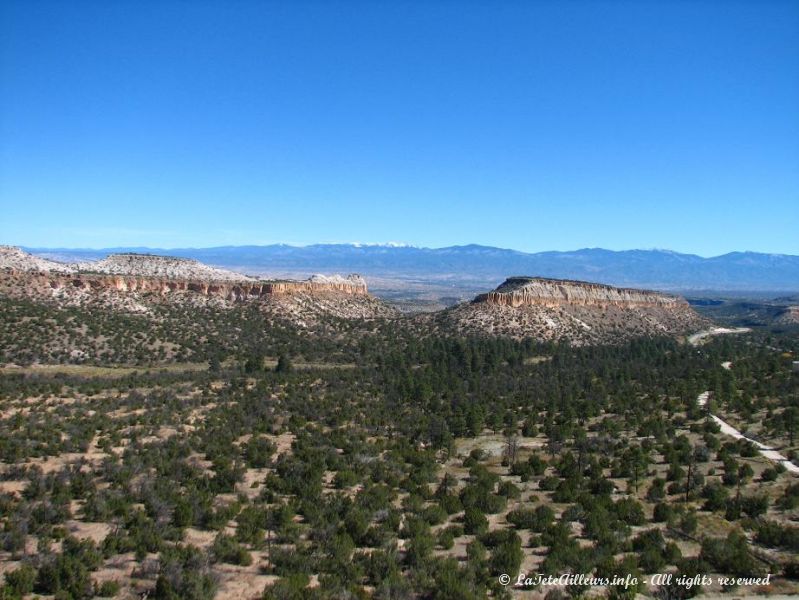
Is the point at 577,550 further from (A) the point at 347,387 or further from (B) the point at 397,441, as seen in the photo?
(A) the point at 347,387

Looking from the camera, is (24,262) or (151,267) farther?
(151,267)

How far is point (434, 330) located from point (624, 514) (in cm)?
5789

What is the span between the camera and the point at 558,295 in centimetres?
9050

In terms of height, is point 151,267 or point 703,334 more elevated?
point 151,267

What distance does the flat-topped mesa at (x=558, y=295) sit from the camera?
3428 inches

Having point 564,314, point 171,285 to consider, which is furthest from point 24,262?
point 564,314

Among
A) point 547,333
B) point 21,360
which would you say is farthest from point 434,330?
point 21,360

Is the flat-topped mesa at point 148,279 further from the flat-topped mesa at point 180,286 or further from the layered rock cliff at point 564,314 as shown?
the layered rock cliff at point 564,314

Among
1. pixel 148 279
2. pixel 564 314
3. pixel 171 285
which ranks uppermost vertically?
pixel 148 279

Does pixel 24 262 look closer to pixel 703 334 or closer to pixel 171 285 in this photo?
pixel 171 285

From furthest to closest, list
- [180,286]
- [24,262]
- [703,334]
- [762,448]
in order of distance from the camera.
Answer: [703,334] < [24,262] < [180,286] < [762,448]

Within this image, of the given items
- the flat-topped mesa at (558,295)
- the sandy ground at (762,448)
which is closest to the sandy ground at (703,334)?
the flat-topped mesa at (558,295)

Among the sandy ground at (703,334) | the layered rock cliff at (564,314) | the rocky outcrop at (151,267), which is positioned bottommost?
the sandy ground at (703,334)

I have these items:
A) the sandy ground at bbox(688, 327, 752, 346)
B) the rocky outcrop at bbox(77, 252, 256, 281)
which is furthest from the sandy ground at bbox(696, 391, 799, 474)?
the rocky outcrop at bbox(77, 252, 256, 281)
